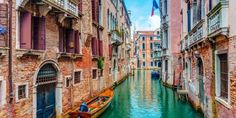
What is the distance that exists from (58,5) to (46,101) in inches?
147

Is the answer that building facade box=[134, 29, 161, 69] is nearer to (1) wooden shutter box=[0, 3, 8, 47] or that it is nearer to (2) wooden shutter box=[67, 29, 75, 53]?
(2) wooden shutter box=[67, 29, 75, 53]

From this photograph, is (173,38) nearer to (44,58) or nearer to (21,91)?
(44,58)

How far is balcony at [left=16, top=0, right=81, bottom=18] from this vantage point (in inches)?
295

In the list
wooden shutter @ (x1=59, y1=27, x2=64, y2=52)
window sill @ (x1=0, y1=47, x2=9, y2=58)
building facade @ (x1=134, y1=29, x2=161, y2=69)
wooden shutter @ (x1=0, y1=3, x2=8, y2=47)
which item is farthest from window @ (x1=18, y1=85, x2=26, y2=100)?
building facade @ (x1=134, y1=29, x2=161, y2=69)

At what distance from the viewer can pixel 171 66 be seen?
21.6 m

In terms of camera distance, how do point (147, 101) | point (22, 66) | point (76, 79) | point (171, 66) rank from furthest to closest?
point (171, 66), point (147, 101), point (76, 79), point (22, 66)

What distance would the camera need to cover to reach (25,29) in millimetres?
7293

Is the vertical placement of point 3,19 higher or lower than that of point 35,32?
higher

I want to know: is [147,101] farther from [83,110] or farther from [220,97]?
[220,97]

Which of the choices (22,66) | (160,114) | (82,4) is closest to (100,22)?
(82,4)

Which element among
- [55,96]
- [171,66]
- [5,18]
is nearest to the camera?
[5,18]

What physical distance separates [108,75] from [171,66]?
6.22m

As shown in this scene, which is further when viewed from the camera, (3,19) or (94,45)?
(94,45)

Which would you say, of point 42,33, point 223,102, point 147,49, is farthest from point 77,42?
point 147,49
